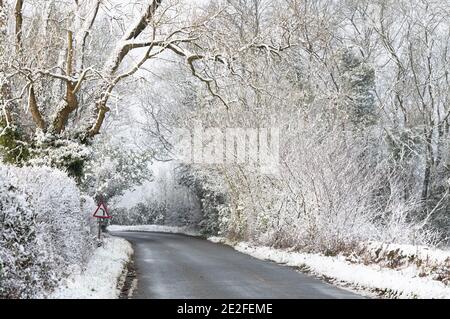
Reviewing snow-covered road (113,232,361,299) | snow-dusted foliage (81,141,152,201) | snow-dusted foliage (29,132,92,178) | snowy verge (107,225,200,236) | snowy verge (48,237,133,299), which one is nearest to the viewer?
snowy verge (48,237,133,299)

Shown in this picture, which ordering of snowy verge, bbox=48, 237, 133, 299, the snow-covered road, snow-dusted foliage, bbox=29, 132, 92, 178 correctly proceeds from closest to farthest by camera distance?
1. snowy verge, bbox=48, 237, 133, 299
2. the snow-covered road
3. snow-dusted foliage, bbox=29, 132, 92, 178

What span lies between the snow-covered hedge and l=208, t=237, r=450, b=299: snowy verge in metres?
6.71

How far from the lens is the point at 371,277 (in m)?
13.7

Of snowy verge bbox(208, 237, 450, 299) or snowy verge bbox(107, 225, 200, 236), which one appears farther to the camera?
snowy verge bbox(107, 225, 200, 236)

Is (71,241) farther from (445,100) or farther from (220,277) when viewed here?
(445,100)

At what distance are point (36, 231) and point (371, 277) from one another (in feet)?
25.5

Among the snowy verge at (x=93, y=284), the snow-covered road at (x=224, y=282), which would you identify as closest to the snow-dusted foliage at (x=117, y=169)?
the snow-covered road at (x=224, y=282)

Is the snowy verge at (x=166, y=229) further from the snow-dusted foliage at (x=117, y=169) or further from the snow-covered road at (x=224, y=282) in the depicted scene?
the snow-covered road at (x=224, y=282)

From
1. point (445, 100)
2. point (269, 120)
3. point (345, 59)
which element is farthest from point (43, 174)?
point (445, 100)

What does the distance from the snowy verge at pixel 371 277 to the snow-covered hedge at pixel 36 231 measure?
6709 millimetres

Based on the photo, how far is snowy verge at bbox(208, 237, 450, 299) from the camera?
38.3 ft

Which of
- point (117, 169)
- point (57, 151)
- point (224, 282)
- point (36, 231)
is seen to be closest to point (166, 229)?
point (117, 169)

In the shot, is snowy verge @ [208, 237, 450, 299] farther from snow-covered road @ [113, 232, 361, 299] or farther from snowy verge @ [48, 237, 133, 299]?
snowy verge @ [48, 237, 133, 299]

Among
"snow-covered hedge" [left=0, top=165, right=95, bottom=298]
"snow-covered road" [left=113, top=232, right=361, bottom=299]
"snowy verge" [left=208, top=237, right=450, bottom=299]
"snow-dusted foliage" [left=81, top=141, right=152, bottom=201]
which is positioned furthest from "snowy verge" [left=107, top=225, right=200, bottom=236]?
"snow-covered hedge" [left=0, top=165, right=95, bottom=298]
